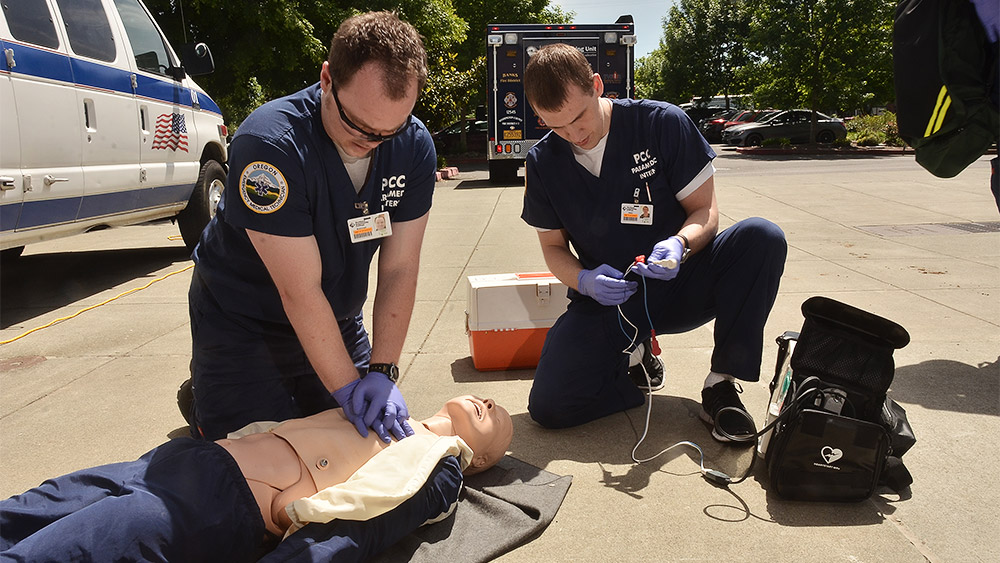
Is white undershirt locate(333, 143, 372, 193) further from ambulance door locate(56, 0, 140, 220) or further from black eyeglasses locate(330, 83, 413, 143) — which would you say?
ambulance door locate(56, 0, 140, 220)

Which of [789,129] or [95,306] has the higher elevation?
[789,129]

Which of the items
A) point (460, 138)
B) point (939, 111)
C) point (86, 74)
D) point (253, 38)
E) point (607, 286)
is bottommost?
point (607, 286)

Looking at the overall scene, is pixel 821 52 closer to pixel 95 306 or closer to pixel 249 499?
pixel 95 306

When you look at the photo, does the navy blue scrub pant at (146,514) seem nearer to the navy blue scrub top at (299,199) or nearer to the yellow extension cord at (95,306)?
the navy blue scrub top at (299,199)

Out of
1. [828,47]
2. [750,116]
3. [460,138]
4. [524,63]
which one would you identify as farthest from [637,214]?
[750,116]

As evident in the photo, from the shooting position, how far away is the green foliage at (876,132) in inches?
953

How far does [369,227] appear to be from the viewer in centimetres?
237

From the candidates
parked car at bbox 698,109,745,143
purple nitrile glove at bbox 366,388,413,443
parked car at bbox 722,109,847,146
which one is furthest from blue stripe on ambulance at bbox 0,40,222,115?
parked car at bbox 698,109,745,143

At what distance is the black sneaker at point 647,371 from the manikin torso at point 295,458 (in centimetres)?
148

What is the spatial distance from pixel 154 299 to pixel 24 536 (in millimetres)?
3755

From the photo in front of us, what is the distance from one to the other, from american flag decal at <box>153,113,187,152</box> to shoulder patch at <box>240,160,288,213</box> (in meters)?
4.03

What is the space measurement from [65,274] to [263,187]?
5.00 metres

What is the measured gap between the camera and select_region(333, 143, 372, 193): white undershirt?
2.34 meters

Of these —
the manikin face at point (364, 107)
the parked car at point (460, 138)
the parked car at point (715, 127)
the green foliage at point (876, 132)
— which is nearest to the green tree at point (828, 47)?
the green foliage at point (876, 132)
